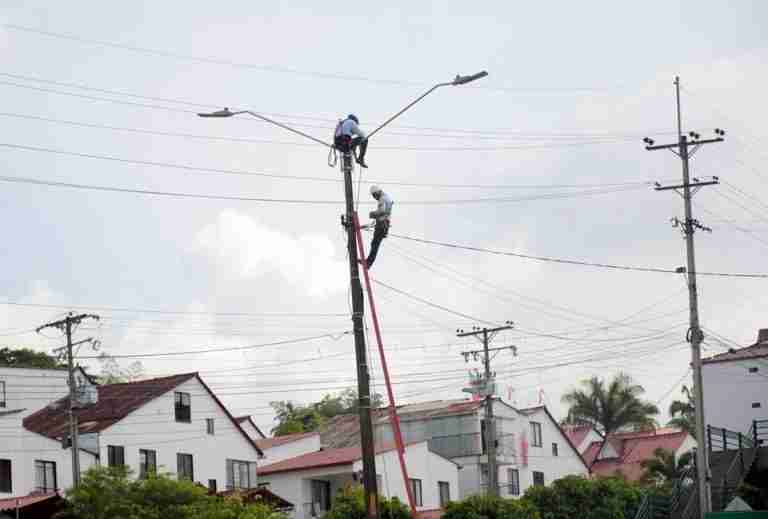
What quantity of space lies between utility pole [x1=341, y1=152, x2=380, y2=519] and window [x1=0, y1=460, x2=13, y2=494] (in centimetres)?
4081

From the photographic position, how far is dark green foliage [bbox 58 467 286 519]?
46.6 metres

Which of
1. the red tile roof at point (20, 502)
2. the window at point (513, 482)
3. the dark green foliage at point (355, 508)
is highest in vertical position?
the red tile roof at point (20, 502)

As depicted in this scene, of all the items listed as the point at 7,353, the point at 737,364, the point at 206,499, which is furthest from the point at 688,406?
the point at 206,499

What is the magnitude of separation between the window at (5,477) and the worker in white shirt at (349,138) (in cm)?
4126

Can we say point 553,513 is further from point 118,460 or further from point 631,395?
point 631,395

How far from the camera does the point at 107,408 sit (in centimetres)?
6700

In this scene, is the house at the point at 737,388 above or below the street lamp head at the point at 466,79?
below

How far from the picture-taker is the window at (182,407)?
67500 millimetres

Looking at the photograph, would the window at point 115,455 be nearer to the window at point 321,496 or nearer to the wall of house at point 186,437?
the wall of house at point 186,437

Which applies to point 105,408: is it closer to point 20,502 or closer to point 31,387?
point 31,387

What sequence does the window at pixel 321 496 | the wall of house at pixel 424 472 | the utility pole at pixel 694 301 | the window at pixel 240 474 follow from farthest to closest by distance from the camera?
1. the wall of house at pixel 424 472
2. the window at pixel 321 496
3. the window at pixel 240 474
4. the utility pole at pixel 694 301

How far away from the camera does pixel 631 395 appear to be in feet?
349

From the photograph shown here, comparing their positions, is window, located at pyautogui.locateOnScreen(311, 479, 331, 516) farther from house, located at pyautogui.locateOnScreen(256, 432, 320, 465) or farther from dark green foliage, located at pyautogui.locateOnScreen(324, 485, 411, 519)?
dark green foliage, located at pyautogui.locateOnScreen(324, 485, 411, 519)

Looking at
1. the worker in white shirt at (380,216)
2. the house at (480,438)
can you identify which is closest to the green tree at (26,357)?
the house at (480,438)
